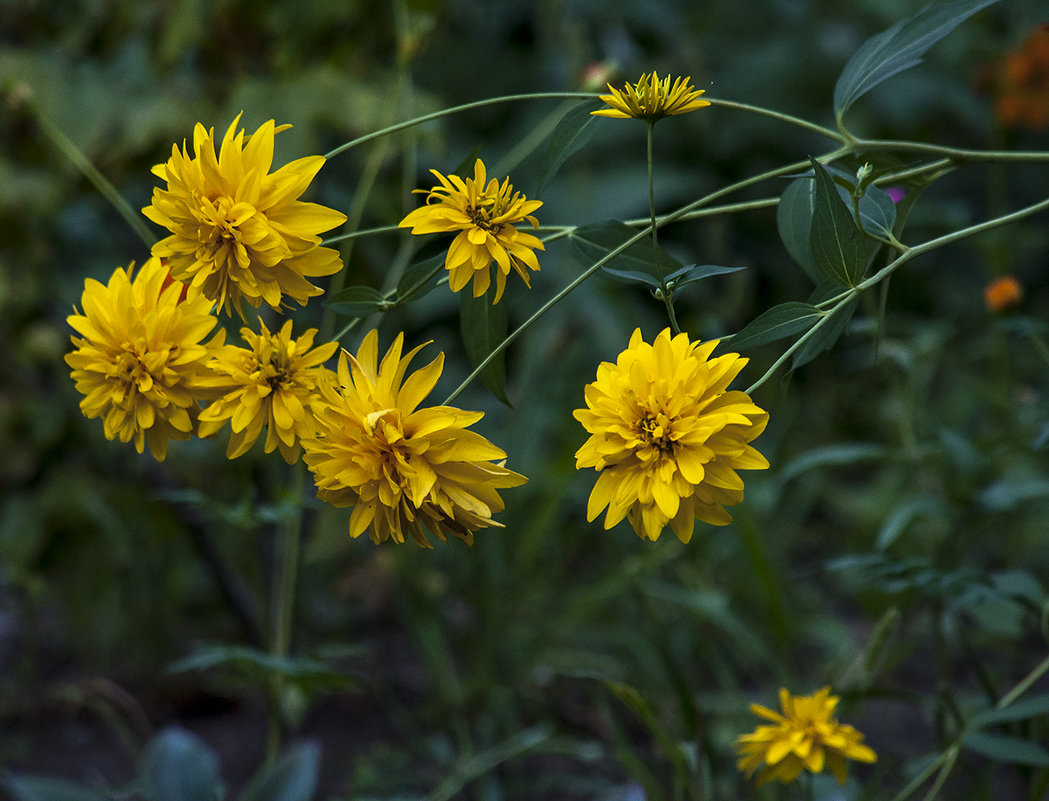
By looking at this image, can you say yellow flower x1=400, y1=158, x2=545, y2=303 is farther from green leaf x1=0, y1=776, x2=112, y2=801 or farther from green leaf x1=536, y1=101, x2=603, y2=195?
green leaf x1=0, y1=776, x2=112, y2=801

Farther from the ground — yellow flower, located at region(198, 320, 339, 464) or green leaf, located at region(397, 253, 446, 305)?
green leaf, located at region(397, 253, 446, 305)

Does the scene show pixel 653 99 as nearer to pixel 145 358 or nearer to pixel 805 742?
pixel 145 358

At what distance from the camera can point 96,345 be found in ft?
1.52

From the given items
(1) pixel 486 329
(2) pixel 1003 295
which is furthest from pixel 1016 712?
(1) pixel 486 329

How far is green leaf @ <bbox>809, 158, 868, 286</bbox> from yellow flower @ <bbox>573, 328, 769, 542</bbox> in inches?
3.3

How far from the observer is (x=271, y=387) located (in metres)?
0.43

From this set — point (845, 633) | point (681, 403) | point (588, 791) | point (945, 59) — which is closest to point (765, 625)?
point (845, 633)

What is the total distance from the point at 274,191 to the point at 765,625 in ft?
2.76

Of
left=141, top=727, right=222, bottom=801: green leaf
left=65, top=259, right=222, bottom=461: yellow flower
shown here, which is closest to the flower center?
left=65, top=259, right=222, bottom=461: yellow flower

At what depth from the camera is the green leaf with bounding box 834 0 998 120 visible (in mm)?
463

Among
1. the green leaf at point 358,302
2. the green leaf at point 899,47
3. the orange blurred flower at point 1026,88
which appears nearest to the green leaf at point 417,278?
the green leaf at point 358,302

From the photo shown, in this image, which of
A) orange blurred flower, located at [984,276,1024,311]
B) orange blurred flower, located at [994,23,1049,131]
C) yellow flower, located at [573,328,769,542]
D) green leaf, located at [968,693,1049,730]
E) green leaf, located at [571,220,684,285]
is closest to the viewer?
yellow flower, located at [573,328,769,542]

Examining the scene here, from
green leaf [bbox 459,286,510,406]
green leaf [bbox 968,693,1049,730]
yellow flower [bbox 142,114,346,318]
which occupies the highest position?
green leaf [bbox 459,286,510,406]

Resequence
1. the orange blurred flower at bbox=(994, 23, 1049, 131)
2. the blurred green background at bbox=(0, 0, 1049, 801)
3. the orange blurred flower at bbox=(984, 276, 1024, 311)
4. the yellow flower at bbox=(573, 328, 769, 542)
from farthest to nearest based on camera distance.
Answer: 1. the orange blurred flower at bbox=(994, 23, 1049, 131)
2. the blurred green background at bbox=(0, 0, 1049, 801)
3. the orange blurred flower at bbox=(984, 276, 1024, 311)
4. the yellow flower at bbox=(573, 328, 769, 542)
